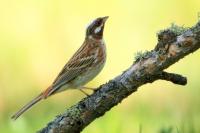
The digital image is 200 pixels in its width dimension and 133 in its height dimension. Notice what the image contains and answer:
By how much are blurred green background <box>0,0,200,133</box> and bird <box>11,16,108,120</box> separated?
0.57 meters

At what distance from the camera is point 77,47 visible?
11906 mm

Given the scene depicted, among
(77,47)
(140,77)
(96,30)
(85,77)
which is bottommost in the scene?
(140,77)

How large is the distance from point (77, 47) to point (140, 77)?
17.6 feet

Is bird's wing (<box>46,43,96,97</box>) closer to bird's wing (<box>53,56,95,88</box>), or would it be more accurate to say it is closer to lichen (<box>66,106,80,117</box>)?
bird's wing (<box>53,56,95,88</box>)

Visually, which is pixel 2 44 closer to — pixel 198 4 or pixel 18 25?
pixel 18 25

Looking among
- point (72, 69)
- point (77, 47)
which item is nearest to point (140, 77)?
point (72, 69)

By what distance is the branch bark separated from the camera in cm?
646

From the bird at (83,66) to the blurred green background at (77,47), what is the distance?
0.57m

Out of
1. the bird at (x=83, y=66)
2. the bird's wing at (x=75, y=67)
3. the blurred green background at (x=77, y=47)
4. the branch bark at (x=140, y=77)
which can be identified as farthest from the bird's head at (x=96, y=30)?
the branch bark at (x=140, y=77)

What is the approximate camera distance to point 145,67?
21.5 ft

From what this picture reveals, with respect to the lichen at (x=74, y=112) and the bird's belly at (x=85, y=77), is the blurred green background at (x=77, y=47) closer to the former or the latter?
the bird's belly at (x=85, y=77)

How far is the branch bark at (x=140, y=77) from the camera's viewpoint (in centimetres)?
646

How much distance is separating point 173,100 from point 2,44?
2962 mm

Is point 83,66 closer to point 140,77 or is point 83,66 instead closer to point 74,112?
point 74,112
